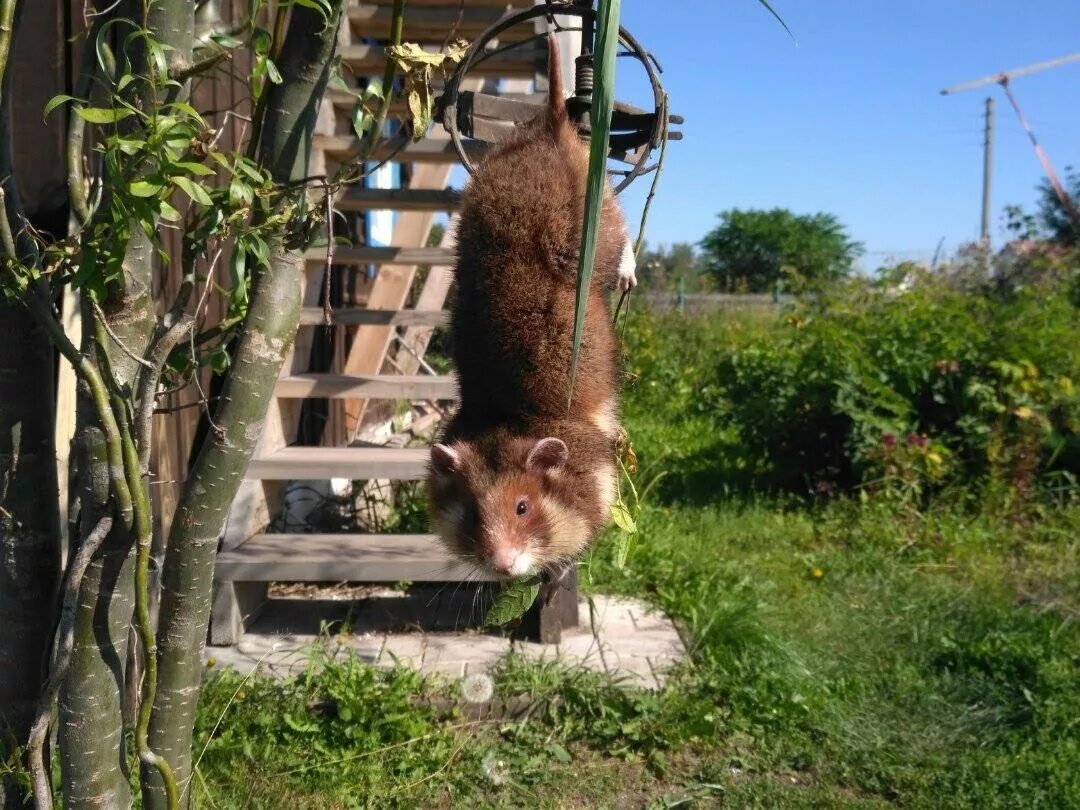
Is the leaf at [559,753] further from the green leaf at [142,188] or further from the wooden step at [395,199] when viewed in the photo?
the green leaf at [142,188]

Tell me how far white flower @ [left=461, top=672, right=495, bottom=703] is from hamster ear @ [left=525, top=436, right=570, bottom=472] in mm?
2436

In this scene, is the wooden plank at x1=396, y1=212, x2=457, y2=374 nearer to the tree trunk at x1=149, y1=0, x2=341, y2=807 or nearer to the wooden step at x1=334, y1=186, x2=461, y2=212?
the wooden step at x1=334, y1=186, x2=461, y2=212

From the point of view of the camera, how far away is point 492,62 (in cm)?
483

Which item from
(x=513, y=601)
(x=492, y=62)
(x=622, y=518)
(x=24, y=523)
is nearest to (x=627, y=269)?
(x=622, y=518)

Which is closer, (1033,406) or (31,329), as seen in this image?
(31,329)

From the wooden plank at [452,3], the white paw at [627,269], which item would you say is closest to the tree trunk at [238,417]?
the white paw at [627,269]

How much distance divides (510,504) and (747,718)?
8.70 feet

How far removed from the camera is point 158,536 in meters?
3.87

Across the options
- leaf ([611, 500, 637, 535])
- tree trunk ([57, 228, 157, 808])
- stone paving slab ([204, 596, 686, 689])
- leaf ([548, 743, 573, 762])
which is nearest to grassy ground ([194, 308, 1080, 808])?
leaf ([548, 743, 573, 762])

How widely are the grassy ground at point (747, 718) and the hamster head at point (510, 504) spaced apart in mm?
974

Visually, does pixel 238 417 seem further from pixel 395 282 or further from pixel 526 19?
pixel 395 282

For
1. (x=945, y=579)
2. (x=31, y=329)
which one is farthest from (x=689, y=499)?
(x=31, y=329)

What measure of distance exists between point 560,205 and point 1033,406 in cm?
544

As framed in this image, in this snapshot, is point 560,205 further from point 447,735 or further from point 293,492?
point 293,492
